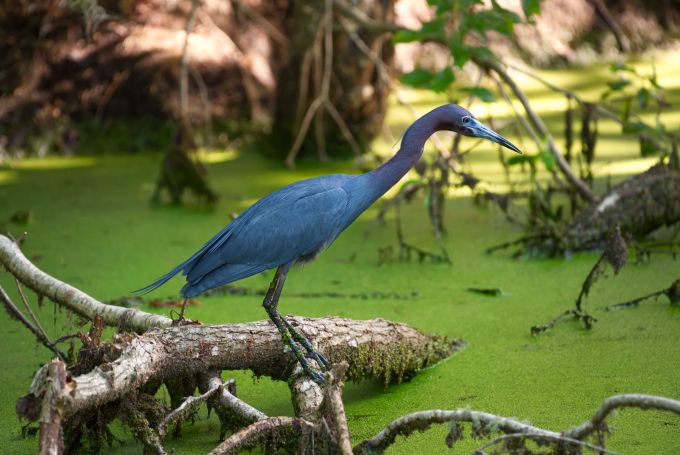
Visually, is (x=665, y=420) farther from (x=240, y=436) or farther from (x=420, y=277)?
(x=420, y=277)

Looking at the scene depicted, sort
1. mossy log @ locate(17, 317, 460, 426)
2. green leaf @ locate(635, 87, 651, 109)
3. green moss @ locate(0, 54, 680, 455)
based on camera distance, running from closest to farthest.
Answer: mossy log @ locate(17, 317, 460, 426) < green moss @ locate(0, 54, 680, 455) < green leaf @ locate(635, 87, 651, 109)

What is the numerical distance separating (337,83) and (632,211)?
2.72m

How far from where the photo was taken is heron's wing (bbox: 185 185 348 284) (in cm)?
292

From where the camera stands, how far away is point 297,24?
6586mm

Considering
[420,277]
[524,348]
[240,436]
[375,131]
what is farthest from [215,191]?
[240,436]

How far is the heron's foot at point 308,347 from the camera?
2.83 m

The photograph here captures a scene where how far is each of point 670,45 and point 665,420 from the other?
6.68 meters

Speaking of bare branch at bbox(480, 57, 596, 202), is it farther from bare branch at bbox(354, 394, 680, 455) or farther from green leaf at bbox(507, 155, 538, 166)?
bare branch at bbox(354, 394, 680, 455)

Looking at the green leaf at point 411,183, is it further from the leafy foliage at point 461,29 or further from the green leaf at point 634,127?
the green leaf at point 634,127

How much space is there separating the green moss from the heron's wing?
47cm

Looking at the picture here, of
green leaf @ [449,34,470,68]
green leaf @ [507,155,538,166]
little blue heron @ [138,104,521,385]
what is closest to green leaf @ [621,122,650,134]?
green leaf @ [507,155,538,166]

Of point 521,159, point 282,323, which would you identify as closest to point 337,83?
point 521,159

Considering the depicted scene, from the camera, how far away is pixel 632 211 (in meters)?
4.42

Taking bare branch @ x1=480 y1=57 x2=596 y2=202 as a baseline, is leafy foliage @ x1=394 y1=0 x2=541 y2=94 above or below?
above
